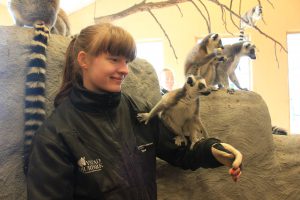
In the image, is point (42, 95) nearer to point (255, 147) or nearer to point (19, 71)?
point (19, 71)

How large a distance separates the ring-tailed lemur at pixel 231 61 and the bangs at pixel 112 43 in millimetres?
1578

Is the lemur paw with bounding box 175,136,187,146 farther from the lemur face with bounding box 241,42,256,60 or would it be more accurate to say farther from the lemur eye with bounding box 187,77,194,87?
the lemur face with bounding box 241,42,256,60

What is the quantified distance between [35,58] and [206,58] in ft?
5.08

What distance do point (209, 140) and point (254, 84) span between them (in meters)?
5.40

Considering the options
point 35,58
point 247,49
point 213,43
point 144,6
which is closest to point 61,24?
point 144,6

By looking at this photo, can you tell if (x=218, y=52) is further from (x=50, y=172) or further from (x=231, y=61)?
(x=50, y=172)

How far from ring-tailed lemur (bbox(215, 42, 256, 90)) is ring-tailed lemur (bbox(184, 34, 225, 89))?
88mm

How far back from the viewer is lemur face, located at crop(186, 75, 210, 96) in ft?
6.40

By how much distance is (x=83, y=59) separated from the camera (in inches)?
58.9

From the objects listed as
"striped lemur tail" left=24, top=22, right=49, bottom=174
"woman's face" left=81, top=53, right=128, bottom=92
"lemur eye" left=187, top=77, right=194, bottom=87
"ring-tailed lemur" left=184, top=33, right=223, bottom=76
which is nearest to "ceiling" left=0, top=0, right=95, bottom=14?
"ring-tailed lemur" left=184, top=33, right=223, bottom=76

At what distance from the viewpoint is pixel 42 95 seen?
1802 mm

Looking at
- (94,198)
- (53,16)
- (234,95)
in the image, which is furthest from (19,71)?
(234,95)

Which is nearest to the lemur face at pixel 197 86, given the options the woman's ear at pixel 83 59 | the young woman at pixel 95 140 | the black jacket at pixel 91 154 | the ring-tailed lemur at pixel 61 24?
the young woman at pixel 95 140

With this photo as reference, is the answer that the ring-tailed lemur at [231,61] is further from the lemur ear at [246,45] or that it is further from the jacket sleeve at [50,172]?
the jacket sleeve at [50,172]
